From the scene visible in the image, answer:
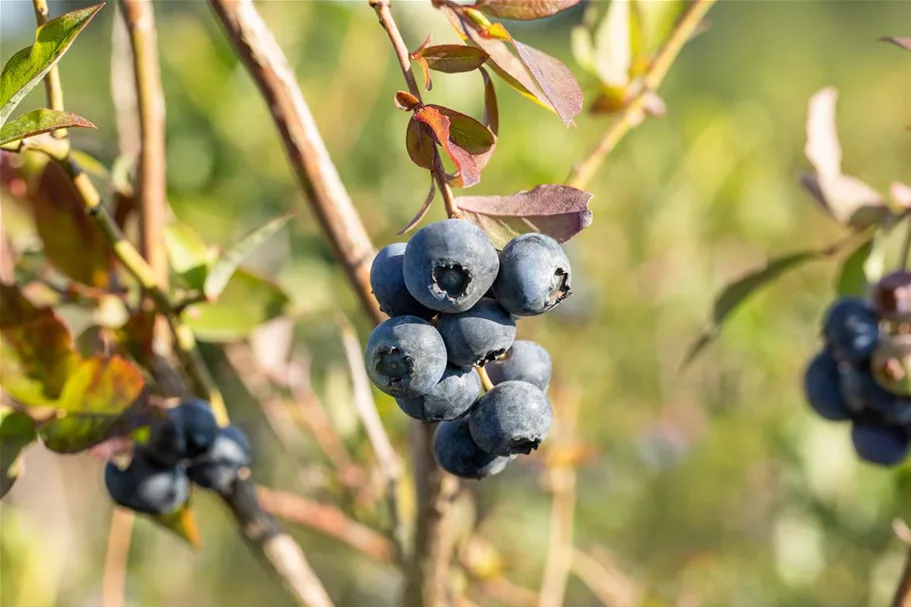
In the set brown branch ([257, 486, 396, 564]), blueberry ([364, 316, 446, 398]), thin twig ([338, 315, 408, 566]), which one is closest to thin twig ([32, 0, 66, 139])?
blueberry ([364, 316, 446, 398])

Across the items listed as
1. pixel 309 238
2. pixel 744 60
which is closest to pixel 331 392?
pixel 309 238

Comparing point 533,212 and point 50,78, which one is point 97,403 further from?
point 533,212

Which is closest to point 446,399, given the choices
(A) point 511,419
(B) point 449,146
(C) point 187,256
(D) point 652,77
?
(A) point 511,419

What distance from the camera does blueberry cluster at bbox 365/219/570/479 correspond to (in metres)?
0.47

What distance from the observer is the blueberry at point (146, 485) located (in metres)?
0.70

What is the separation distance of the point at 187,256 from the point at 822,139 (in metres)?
0.63

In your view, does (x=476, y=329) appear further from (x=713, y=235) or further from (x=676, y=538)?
(x=676, y=538)

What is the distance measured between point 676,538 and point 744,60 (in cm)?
1100

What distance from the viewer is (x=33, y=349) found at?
652 mm

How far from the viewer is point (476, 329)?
0.50 metres

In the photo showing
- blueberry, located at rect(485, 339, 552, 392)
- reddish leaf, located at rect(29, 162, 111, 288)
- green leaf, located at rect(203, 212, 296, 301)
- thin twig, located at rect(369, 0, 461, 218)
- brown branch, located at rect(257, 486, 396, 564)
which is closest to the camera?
thin twig, located at rect(369, 0, 461, 218)

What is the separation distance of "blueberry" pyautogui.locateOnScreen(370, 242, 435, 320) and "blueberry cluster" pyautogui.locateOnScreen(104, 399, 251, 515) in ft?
0.85

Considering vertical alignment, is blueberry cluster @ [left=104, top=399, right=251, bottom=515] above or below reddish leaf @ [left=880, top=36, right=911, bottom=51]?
below

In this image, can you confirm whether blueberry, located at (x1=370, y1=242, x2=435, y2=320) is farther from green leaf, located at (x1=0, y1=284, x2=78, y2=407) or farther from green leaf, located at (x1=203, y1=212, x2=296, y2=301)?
green leaf, located at (x1=0, y1=284, x2=78, y2=407)
